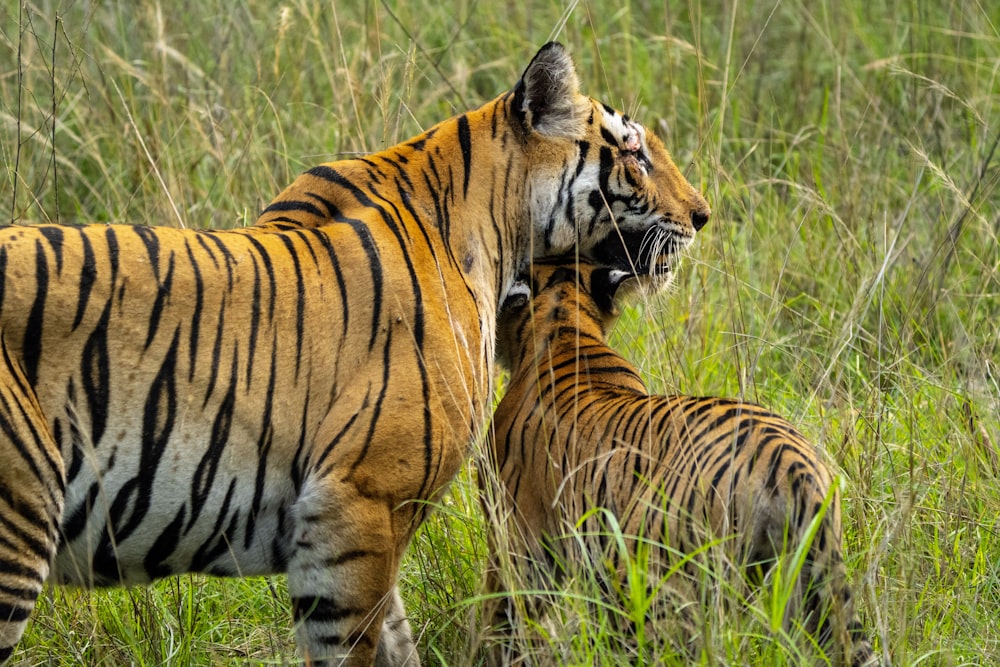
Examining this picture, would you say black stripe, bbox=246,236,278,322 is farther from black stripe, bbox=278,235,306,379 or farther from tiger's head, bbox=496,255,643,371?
tiger's head, bbox=496,255,643,371

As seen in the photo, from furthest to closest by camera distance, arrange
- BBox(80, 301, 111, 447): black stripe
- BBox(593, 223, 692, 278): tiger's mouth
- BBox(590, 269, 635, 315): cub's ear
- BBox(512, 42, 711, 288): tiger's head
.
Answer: BBox(590, 269, 635, 315): cub's ear → BBox(593, 223, 692, 278): tiger's mouth → BBox(512, 42, 711, 288): tiger's head → BBox(80, 301, 111, 447): black stripe

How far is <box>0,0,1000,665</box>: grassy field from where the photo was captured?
10.9 feet

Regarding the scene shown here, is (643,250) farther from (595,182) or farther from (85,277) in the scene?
(85,277)

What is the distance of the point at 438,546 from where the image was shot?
141 inches

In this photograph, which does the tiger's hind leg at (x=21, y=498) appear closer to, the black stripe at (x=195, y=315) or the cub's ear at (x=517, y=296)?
the black stripe at (x=195, y=315)

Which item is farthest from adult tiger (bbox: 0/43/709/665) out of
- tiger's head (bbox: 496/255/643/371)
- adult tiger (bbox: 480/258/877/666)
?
tiger's head (bbox: 496/255/643/371)

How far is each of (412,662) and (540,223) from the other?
114 cm

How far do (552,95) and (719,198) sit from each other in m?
0.97

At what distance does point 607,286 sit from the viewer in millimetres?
3693

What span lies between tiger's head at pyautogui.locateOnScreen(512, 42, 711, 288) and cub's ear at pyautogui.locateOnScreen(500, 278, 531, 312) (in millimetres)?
223

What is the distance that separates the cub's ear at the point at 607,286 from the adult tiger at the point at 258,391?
1.59ft

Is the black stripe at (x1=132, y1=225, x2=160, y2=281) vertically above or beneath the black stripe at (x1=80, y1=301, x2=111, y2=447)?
above

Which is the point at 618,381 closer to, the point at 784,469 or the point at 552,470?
the point at 552,470

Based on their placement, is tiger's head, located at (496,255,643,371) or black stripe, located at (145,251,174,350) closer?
black stripe, located at (145,251,174,350)
